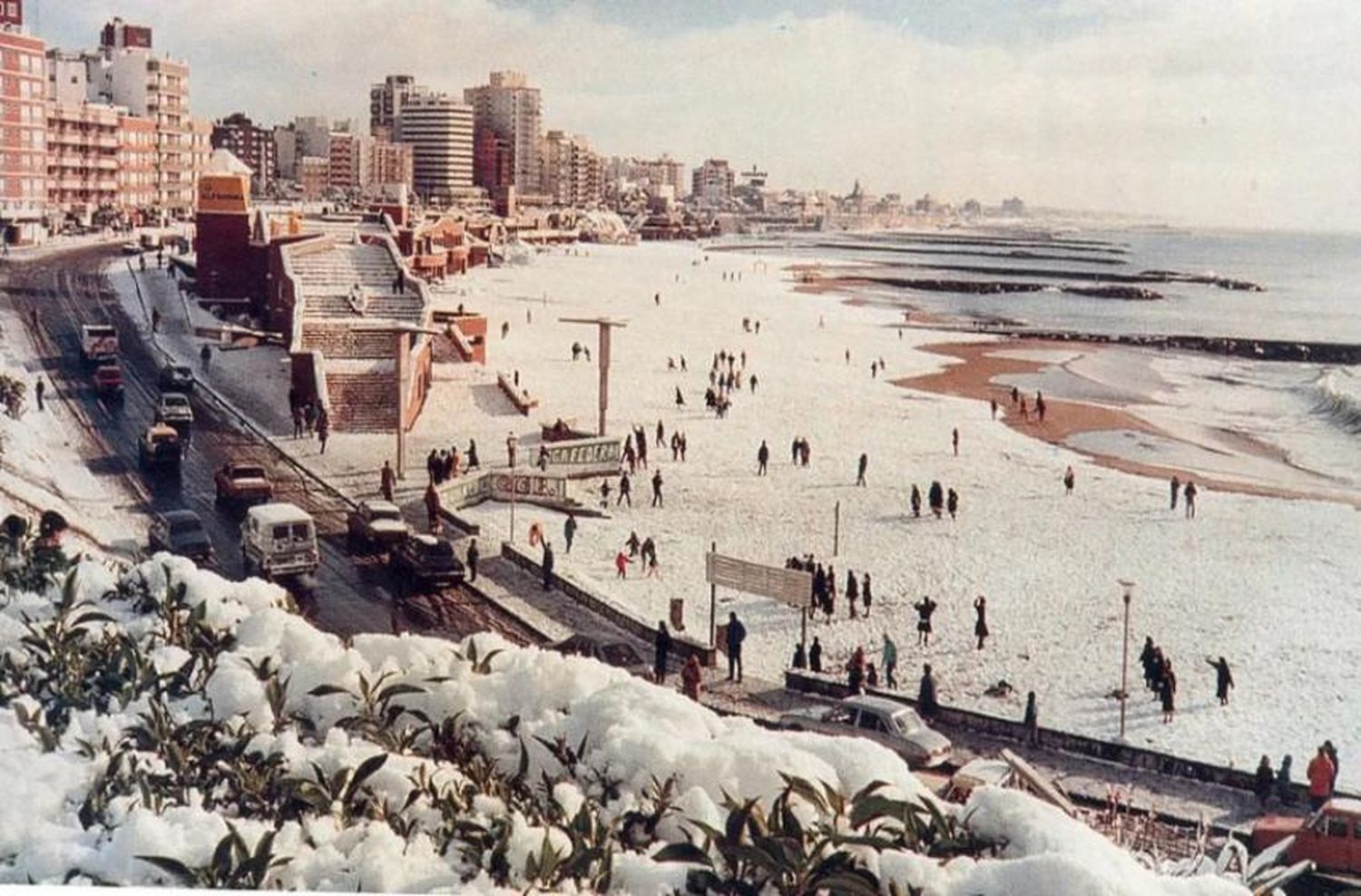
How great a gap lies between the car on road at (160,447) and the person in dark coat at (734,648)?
2.44 m

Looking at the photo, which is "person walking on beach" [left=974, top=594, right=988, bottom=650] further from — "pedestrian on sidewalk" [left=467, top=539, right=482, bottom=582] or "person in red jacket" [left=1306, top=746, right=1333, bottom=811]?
"pedestrian on sidewalk" [left=467, top=539, right=482, bottom=582]

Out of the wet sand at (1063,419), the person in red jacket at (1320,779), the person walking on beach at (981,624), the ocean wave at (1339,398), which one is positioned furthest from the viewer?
the ocean wave at (1339,398)

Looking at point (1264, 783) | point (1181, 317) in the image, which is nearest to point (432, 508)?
point (1264, 783)

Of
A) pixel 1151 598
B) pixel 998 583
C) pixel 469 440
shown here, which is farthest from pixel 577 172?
pixel 1151 598

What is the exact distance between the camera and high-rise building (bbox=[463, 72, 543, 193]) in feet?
17.8

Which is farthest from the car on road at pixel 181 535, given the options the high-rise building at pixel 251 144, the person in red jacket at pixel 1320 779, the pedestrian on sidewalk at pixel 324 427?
the person in red jacket at pixel 1320 779

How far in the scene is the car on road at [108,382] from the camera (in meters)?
5.39

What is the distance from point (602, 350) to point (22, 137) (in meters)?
2.69

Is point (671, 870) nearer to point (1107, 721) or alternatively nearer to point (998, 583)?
point (1107, 721)

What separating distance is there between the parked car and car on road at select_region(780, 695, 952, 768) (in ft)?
4.00

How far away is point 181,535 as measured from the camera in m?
5.40

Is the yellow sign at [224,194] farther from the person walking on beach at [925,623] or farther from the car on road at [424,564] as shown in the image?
the person walking on beach at [925,623]

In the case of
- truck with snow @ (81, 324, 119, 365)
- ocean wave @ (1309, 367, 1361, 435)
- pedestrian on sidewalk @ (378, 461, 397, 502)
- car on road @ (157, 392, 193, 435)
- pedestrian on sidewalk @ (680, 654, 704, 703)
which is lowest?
pedestrian on sidewalk @ (680, 654, 704, 703)

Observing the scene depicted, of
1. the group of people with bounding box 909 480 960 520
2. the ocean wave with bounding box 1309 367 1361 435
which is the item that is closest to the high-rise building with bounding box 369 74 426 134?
the group of people with bounding box 909 480 960 520
